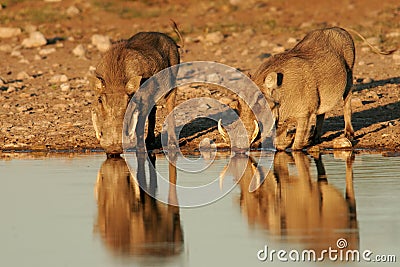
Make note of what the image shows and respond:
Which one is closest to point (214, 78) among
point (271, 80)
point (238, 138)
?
point (238, 138)

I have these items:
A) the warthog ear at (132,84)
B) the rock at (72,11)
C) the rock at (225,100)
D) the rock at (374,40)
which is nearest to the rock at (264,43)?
the rock at (374,40)

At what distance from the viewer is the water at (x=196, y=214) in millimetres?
7438

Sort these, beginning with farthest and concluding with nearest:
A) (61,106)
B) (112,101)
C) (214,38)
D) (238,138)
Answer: (214,38) < (61,106) < (238,138) < (112,101)

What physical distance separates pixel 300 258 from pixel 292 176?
147 inches

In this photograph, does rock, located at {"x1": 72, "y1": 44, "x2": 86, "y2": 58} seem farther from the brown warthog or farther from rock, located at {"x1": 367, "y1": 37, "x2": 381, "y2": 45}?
the brown warthog

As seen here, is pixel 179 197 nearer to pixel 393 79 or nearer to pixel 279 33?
pixel 393 79

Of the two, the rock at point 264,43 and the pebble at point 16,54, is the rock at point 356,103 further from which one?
the pebble at point 16,54

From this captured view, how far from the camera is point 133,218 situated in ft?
28.5

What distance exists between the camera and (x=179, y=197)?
9859 millimetres

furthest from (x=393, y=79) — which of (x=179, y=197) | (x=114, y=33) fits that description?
(x=179, y=197)

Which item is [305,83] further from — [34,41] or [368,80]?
[34,41]

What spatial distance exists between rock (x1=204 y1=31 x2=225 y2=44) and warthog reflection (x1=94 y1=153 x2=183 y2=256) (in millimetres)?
11842

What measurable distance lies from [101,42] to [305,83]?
33.7 ft

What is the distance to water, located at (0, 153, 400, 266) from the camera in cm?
744
